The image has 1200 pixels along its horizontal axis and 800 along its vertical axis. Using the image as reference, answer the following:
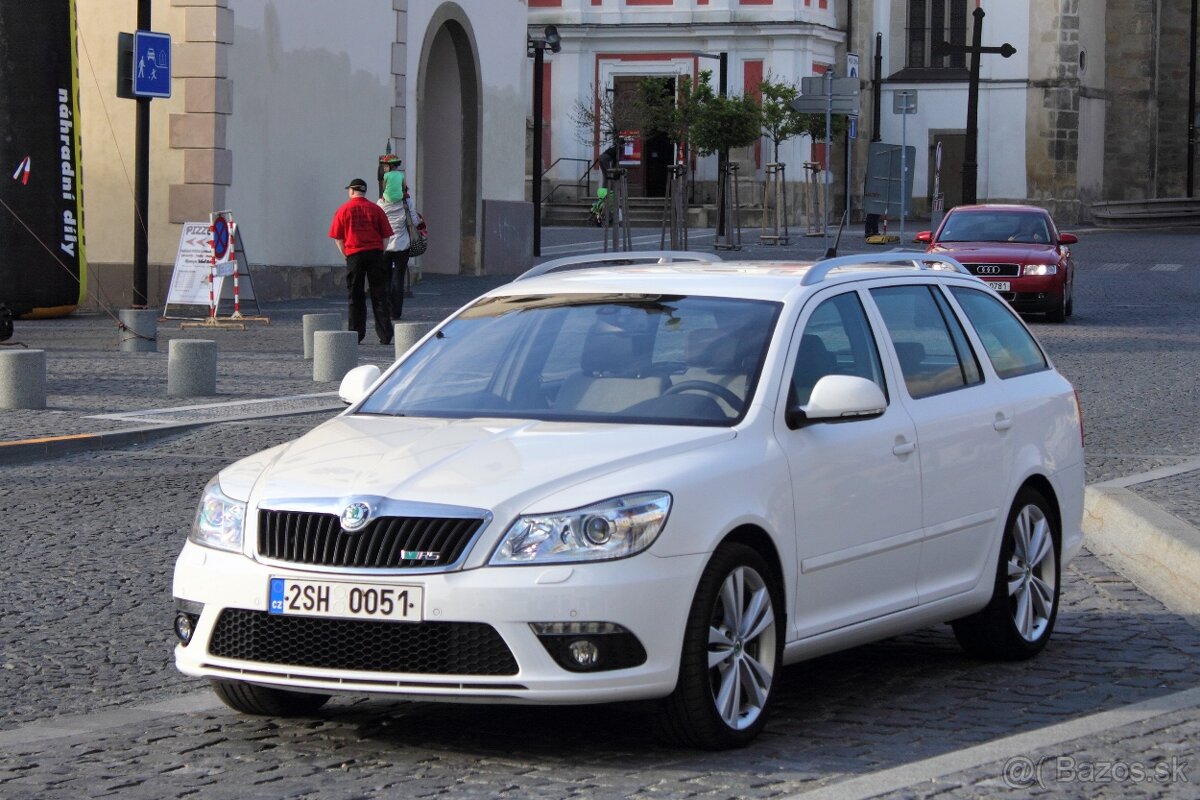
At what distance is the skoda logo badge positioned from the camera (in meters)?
5.88

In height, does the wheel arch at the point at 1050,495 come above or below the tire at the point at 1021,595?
above

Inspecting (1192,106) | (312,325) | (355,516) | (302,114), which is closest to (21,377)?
(312,325)

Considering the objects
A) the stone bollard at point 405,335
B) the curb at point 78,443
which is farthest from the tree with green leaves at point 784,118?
the curb at point 78,443

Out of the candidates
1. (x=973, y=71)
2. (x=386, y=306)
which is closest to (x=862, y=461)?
(x=386, y=306)

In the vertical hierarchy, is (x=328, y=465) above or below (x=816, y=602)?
above

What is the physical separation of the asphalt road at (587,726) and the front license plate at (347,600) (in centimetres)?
44

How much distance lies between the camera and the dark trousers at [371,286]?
22641 mm

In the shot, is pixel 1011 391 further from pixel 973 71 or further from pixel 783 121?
pixel 783 121

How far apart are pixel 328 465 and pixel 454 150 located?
30871mm

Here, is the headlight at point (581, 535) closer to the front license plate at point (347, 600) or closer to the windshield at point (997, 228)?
the front license plate at point (347, 600)

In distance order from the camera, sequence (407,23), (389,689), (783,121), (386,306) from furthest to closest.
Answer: (783,121), (407,23), (386,306), (389,689)

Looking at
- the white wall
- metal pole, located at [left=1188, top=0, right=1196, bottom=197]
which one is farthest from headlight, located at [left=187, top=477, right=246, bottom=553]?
metal pole, located at [left=1188, top=0, right=1196, bottom=197]

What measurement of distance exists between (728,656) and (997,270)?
22.5 m

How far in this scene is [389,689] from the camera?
5.90 metres
